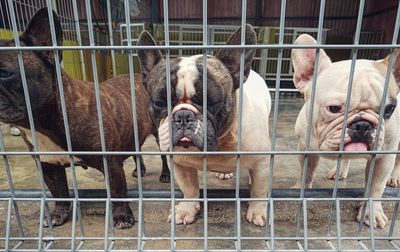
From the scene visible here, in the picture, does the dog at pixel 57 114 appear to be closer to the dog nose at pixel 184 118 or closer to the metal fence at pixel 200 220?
the metal fence at pixel 200 220

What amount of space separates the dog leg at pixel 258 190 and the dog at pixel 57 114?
→ 54cm

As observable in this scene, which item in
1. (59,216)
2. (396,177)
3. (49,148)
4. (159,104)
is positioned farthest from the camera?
(396,177)

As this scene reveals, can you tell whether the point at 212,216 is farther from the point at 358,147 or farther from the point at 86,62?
the point at 86,62

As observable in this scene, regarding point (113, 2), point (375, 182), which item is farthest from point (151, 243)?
point (113, 2)

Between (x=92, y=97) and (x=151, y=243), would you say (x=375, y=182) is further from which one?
(x=92, y=97)

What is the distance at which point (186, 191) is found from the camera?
4.68 ft

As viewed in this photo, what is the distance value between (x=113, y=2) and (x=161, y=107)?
4.45 m

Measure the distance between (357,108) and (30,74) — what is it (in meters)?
1.23

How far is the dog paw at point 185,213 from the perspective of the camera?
1410mm

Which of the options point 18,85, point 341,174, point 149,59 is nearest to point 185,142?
point 149,59

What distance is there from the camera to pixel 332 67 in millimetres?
1362

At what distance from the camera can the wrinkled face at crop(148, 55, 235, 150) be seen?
107 cm

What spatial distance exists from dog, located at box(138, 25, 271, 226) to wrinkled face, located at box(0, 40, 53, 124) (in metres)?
0.38

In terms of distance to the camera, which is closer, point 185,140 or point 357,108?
point 185,140
